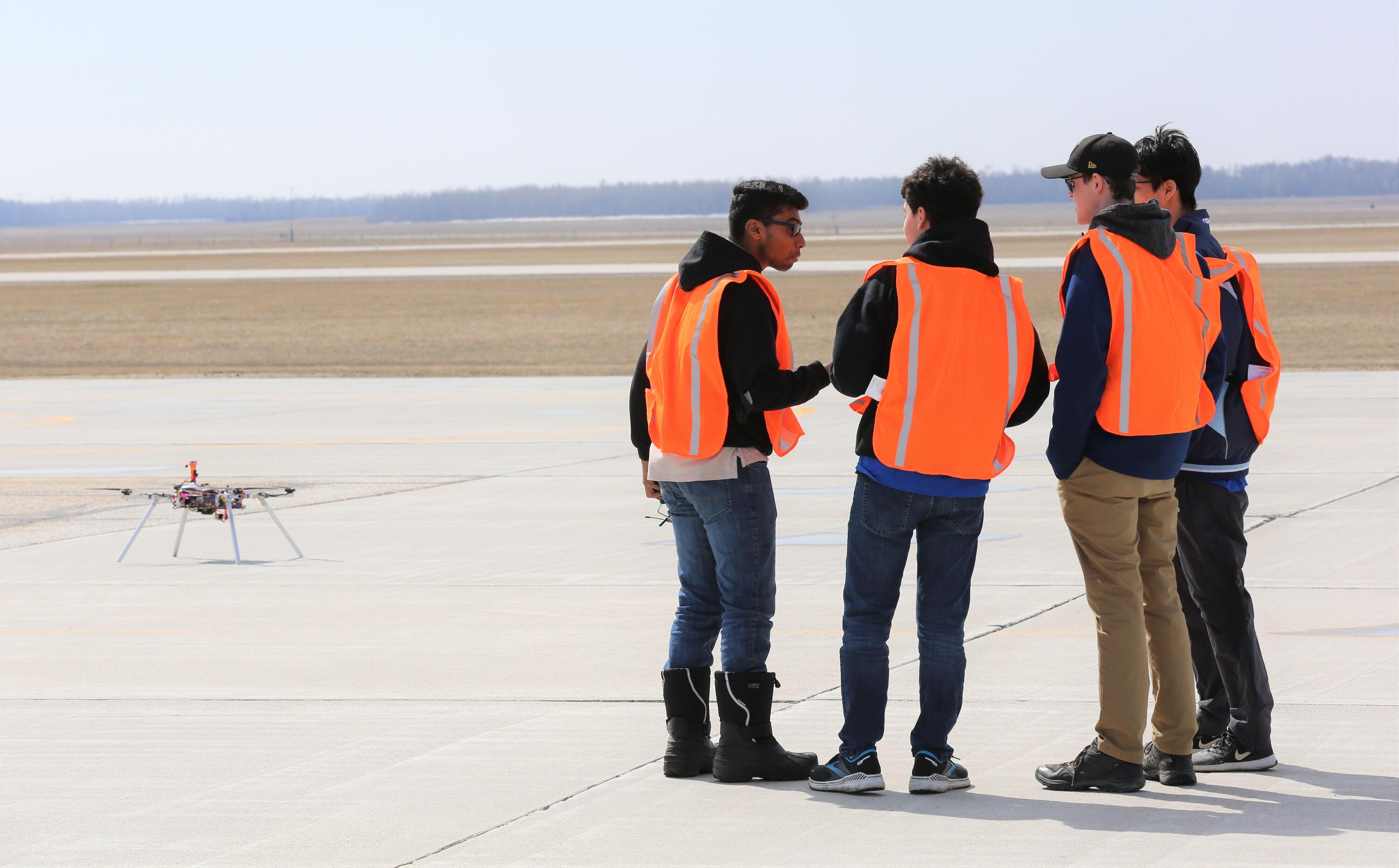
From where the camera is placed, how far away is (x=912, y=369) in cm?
579

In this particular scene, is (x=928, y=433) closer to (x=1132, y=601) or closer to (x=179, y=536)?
(x=1132, y=601)

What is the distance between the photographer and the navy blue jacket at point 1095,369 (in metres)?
5.86

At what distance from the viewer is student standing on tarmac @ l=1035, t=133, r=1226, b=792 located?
19.2 feet

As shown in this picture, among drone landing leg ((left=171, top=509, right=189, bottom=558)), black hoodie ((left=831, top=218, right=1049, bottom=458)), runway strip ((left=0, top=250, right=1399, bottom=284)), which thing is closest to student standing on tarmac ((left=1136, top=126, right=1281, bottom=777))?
black hoodie ((left=831, top=218, right=1049, bottom=458))

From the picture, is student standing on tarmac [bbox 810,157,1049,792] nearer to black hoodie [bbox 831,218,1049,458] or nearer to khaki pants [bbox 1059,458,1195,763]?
black hoodie [bbox 831,218,1049,458]

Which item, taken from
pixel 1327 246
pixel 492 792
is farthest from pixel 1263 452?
pixel 1327 246

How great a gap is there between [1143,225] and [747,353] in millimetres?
1449

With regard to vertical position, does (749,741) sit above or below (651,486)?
below

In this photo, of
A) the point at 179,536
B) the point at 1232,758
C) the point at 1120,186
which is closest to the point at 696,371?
the point at 1120,186

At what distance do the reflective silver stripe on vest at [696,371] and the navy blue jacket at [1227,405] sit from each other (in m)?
1.81

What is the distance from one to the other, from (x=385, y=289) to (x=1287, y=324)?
34867 millimetres

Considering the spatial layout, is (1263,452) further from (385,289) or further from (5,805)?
(385,289)

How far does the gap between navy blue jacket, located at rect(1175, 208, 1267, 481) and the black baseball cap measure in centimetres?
53

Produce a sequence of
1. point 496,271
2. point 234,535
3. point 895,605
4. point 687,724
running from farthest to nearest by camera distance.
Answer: point 496,271 → point 234,535 → point 687,724 → point 895,605
